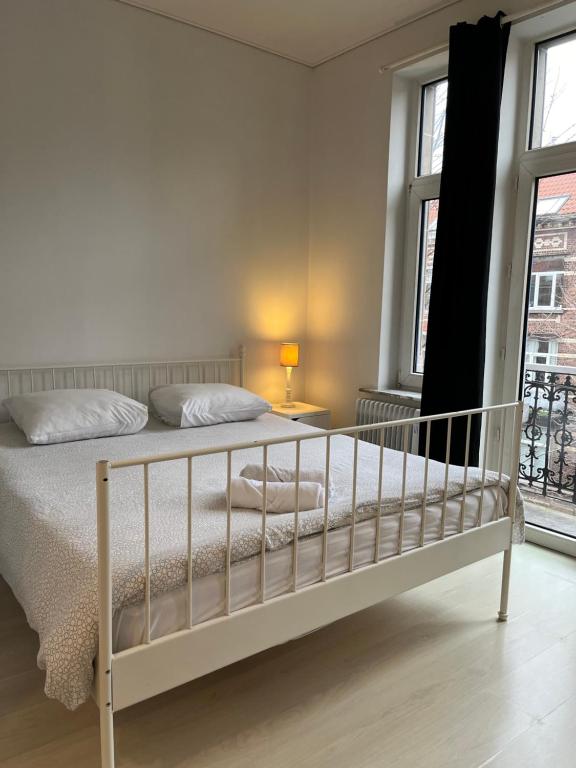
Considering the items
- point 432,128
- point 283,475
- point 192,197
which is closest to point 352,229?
point 432,128

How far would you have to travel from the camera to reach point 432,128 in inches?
149

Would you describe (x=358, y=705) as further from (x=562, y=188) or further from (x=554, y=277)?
(x=562, y=188)

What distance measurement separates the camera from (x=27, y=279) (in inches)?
129

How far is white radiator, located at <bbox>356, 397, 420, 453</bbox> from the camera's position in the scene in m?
3.69

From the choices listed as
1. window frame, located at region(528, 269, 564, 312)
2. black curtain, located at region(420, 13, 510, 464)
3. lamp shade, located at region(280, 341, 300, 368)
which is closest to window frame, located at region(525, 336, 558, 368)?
window frame, located at region(528, 269, 564, 312)

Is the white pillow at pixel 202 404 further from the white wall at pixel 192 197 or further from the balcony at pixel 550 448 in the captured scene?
the balcony at pixel 550 448

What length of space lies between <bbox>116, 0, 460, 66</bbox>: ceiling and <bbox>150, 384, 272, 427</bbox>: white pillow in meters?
2.17

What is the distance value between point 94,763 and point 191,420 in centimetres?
179

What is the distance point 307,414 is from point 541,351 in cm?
153

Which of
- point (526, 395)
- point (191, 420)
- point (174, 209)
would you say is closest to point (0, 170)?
point (174, 209)

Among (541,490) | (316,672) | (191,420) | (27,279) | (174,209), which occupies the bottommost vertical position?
(316,672)

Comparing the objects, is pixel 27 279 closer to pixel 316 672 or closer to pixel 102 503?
pixel 102 503

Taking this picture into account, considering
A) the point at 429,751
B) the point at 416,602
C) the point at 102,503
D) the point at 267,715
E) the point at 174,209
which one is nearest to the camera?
the point at 102,503

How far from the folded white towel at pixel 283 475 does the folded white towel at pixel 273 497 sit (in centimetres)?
10
